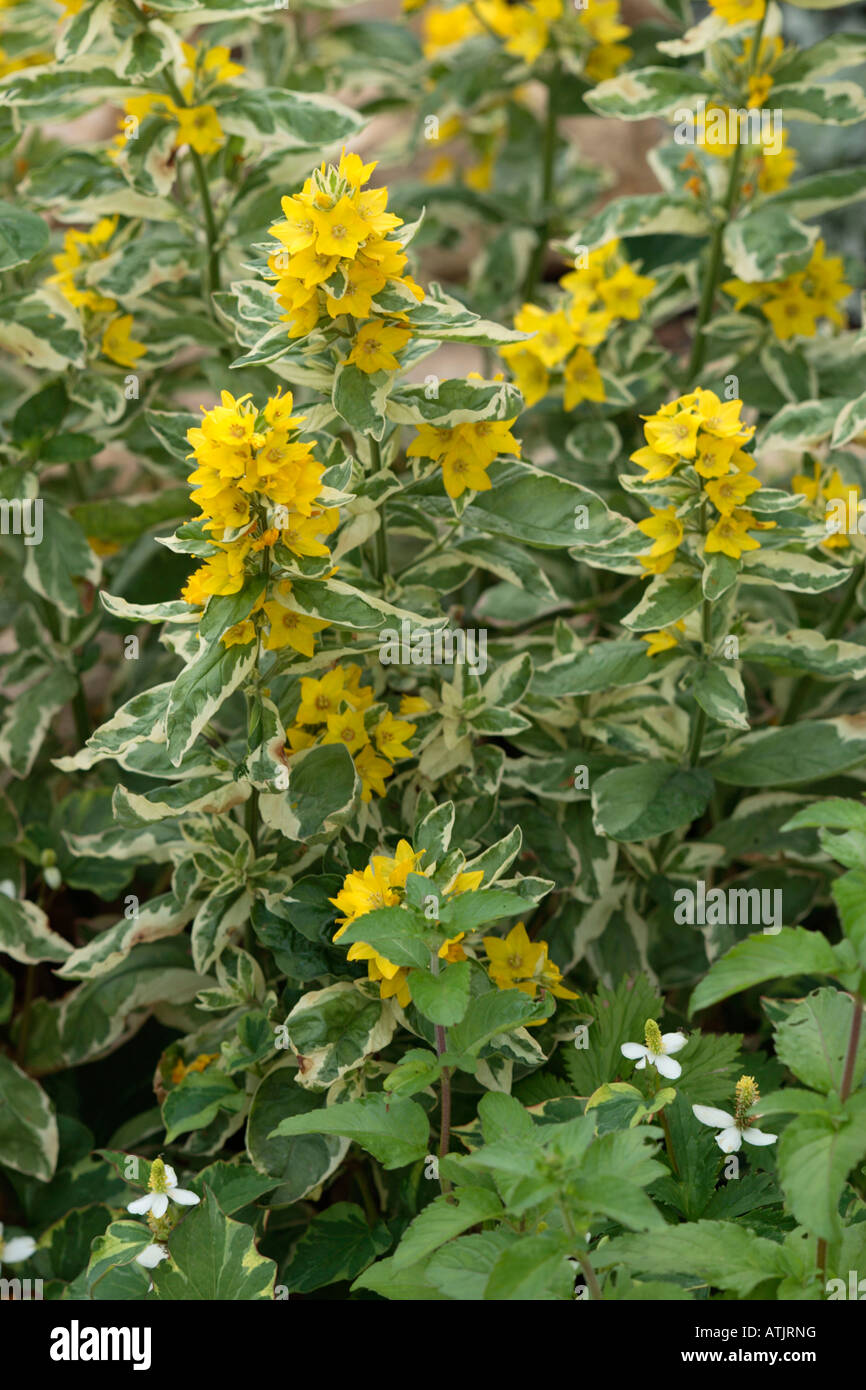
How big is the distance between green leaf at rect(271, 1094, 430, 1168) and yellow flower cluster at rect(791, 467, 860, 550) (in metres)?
0.89

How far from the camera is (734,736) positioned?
1786 millimetres

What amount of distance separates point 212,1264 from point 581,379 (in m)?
1.33

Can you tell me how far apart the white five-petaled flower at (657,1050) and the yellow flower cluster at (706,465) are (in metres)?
0.53

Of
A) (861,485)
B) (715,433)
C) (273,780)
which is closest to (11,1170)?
(273,780)

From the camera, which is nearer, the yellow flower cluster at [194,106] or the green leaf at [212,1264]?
the green leaf at [212,1264]

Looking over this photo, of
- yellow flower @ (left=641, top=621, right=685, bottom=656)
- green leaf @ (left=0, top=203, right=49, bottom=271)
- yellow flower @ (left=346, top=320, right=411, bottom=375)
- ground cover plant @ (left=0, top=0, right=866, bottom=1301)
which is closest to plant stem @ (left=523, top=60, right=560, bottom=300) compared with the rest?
ground cover plant @ (left=0, top=0, right=866, bottom=1301)

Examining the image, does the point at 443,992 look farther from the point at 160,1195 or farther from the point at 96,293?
the point at 96,293

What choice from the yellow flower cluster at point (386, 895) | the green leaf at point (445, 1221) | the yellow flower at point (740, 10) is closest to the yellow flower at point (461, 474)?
the yellow flower cluster at point (386, 895)

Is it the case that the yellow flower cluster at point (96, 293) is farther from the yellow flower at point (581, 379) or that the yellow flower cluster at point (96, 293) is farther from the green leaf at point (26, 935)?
the green leaf at point (26, 935)

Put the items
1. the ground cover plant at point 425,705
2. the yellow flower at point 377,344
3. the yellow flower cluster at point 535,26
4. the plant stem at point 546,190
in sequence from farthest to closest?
the plant stem at point 546,190
the yellow flower cluster at point 535,26
the yellow flower at point 377,344
the ground cover plant at point 425,705

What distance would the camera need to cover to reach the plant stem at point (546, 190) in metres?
2.48

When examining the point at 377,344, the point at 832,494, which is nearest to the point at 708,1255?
the point at 377,344

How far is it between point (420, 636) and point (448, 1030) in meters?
0.41
